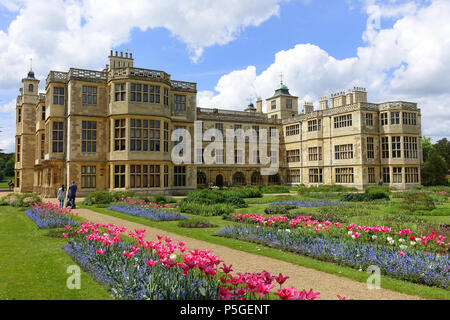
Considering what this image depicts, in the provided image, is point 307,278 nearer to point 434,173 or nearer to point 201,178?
point 201,178

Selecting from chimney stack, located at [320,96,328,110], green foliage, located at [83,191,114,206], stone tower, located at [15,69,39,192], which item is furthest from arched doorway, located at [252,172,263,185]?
stone tower, located at [15,69,39,192]

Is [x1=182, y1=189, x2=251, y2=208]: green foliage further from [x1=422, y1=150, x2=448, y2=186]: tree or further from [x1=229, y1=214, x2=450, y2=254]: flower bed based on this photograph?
[x1=422, y1=150, x2=448, y2=186]: tree

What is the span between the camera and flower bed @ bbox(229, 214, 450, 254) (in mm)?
8840

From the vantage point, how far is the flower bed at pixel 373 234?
8.84m

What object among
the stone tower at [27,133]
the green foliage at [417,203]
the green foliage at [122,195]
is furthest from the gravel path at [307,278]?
the stone tower at [27,133]

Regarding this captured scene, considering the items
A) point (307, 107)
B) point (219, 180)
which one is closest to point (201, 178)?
point (219, 180)

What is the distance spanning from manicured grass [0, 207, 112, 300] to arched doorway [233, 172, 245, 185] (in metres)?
34.8

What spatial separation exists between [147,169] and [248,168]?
63.7 feet

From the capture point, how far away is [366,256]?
806 centimetres

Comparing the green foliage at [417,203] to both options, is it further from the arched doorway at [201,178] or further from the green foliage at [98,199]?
the arched doorway at [201,178]

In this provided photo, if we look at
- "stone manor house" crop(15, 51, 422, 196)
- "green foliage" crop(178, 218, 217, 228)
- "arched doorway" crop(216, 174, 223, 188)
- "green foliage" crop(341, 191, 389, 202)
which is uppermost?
"stone manor house" crop(15, 51, 422, 196)
